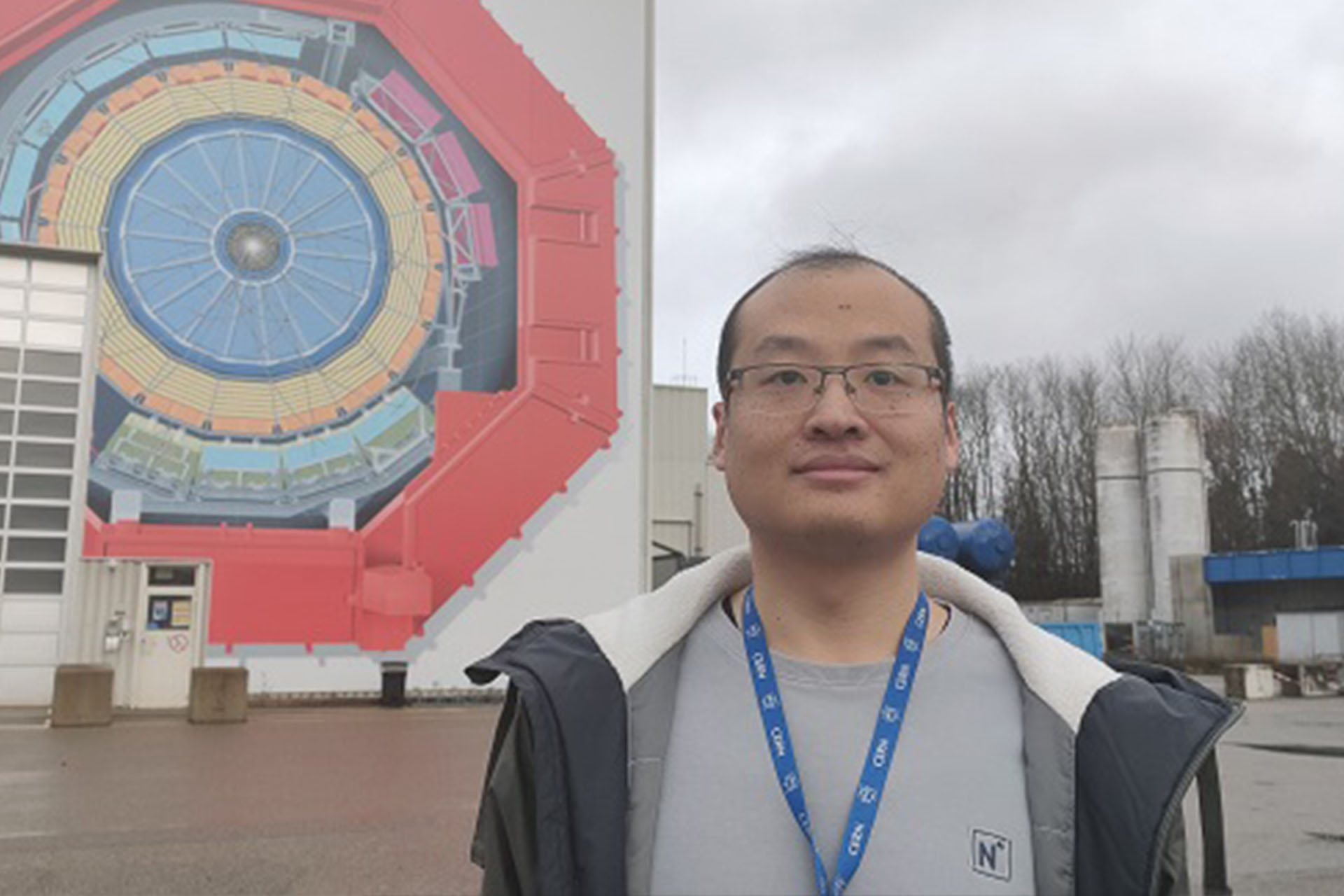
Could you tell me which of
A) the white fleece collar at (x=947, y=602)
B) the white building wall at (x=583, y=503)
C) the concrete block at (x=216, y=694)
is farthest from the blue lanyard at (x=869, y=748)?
the white building wall at (x=583, y=503)

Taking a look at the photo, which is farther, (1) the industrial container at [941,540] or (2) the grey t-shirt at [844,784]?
(1) the industrial container at [941,540]

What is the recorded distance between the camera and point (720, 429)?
1.91 meters

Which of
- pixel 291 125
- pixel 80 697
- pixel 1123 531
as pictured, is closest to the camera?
pixel 80 697

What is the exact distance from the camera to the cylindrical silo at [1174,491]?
3669cm

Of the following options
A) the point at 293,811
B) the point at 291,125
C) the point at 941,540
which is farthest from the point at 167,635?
the point at 941,540

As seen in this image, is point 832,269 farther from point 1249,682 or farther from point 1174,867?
point 1249,682

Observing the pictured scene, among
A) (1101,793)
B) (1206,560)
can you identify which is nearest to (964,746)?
(1101,793)

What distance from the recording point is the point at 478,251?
72.1 feet

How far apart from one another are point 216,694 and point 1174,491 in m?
30.1

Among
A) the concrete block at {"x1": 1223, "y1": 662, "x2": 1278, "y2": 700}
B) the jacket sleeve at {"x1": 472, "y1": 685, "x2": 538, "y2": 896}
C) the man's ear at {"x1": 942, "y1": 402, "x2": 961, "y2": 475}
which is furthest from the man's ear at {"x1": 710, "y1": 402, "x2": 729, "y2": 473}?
the concrete block at {"x1": 1223, "y1": 662, "x2": 1278, "y2": 700}

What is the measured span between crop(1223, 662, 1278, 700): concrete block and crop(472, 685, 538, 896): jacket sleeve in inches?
939

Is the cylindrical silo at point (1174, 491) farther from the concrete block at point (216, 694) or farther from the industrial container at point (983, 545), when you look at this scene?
Result: the concrete block at point (216, 694)

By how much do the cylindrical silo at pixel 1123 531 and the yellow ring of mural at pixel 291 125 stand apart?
1008 inches

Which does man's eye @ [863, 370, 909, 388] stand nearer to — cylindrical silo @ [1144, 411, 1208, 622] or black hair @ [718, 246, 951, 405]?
black hair @ [718, 246, 951, 405]
